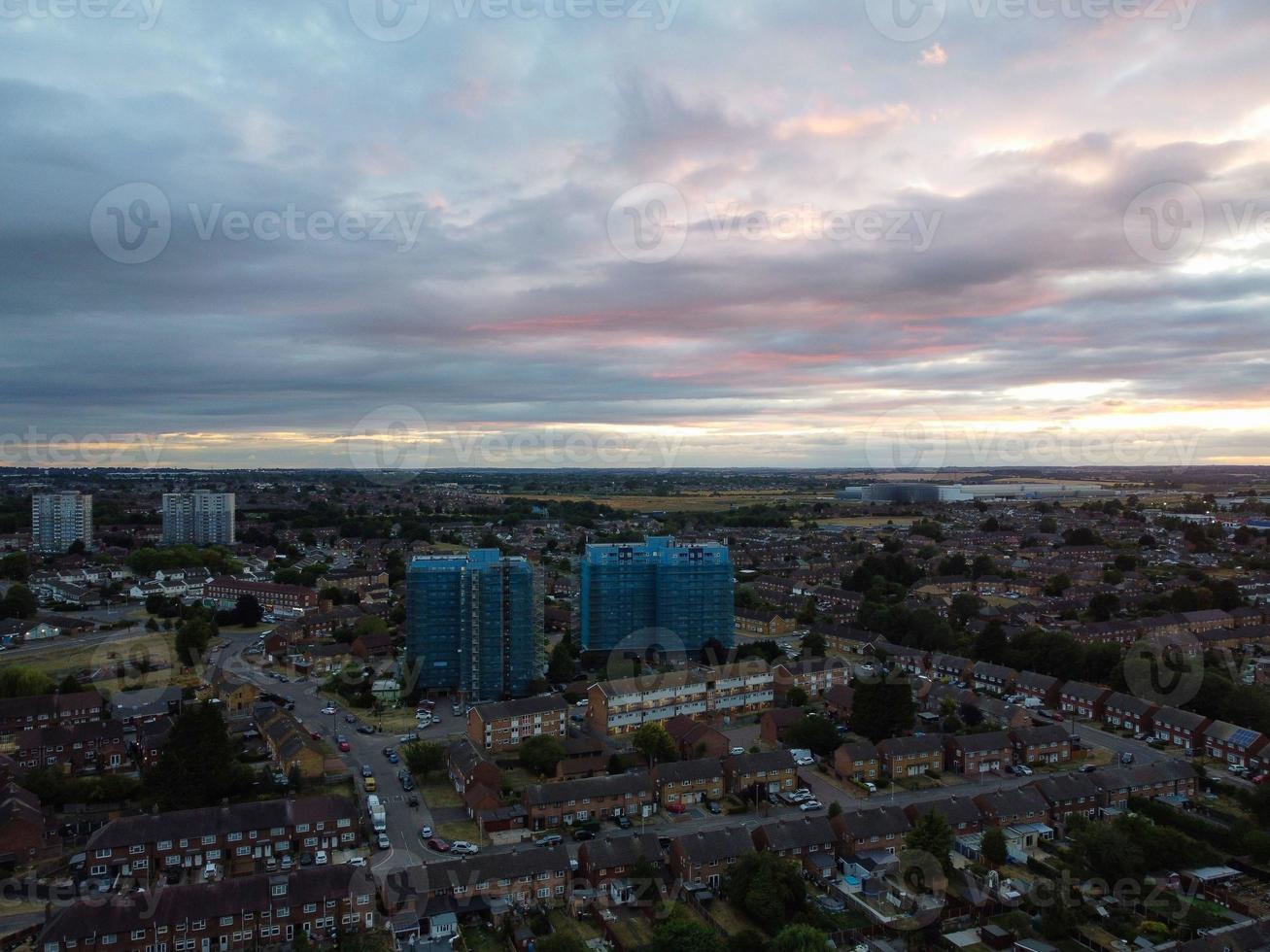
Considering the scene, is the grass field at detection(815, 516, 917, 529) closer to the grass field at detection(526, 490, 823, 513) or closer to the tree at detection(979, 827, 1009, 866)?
the grass field at detection(526, 490, 823, 513)

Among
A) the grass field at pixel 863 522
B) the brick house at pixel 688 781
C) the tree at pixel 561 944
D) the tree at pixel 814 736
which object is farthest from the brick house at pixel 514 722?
the grass field at pixel 863 522

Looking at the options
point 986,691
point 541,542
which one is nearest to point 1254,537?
point 986,691

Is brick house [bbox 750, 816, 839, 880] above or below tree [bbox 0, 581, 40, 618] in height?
below

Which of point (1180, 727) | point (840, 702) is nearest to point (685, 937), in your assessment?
point (840, 702)

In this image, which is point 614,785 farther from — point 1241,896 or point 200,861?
point 1241,896

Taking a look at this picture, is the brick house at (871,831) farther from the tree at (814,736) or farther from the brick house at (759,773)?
the tree at (814,736)

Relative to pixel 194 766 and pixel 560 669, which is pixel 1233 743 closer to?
pixel 560 669

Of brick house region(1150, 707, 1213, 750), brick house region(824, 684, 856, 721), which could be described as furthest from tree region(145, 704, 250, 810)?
brick house region(1150, 707, 1213, 750)
